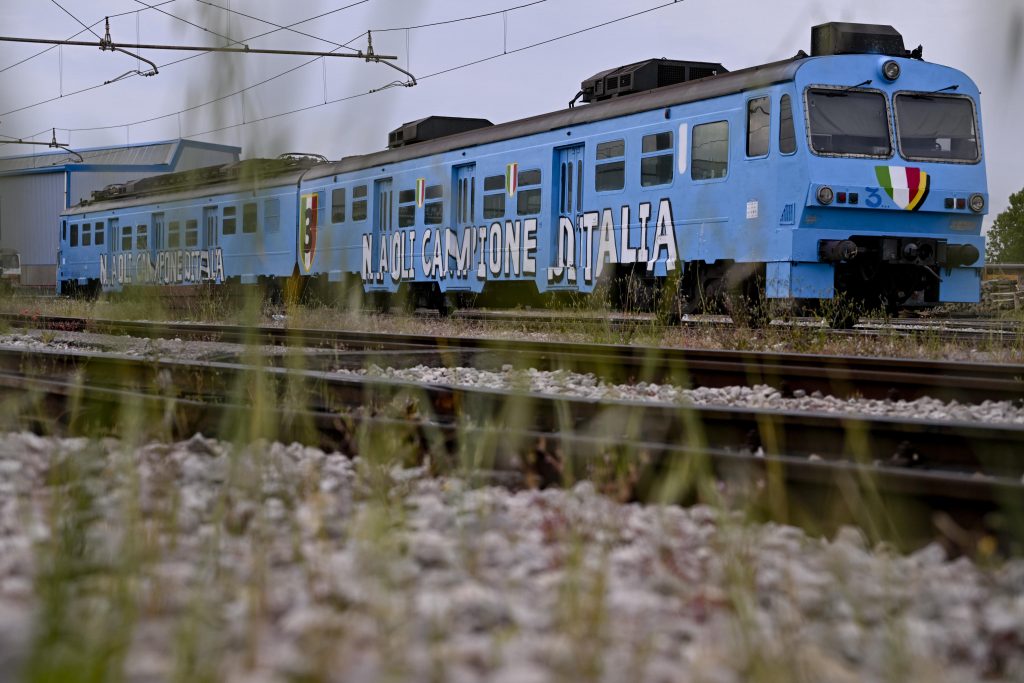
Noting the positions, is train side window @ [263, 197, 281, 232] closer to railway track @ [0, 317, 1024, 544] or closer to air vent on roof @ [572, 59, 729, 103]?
railway track @ [0, 317, 1024, 544]

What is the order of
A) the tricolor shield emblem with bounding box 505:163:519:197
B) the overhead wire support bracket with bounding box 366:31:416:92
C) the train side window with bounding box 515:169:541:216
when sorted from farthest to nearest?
the tricolor shield emblem with bounding box 505:163:519:197
the train side window with bounding box 515:169:541:216
the overhead wire support bracket with bounding box 366:31:416:92

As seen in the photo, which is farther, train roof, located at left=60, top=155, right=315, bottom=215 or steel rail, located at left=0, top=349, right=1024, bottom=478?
steel rail, located at left=0, top=349, right=1024, bottom=478

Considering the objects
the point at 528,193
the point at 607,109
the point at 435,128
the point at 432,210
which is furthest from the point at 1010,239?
the point at 435,128

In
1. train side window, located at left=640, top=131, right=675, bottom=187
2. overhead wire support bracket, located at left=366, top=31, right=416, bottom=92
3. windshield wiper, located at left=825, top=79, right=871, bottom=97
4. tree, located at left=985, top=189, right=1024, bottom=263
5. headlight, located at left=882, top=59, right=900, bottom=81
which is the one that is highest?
headlight, located at left=882, top=59, right=900, bottom=81

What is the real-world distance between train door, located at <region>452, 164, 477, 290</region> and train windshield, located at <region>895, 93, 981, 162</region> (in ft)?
19.8

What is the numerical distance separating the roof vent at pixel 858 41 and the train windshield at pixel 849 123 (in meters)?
0.50

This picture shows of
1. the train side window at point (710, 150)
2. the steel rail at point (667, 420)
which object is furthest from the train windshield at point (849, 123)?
the steel rail at point (667, 420)

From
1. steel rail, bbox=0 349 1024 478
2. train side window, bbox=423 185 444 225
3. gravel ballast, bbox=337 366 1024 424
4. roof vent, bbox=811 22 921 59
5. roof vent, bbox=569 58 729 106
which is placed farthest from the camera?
train side window, bbox=423 185 444 225

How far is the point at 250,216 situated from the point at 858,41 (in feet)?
33.5

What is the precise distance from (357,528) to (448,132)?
15.6 metres

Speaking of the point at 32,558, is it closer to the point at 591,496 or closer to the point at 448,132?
the point at 591,496

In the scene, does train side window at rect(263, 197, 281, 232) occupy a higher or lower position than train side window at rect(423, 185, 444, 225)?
lower

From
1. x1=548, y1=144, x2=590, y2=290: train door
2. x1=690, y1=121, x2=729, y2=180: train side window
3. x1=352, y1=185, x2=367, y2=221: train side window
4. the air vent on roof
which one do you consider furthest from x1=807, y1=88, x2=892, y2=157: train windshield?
x1=352, y1=185, x2=367, y2=221: train side window

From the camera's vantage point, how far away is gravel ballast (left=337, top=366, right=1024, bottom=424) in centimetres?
536
